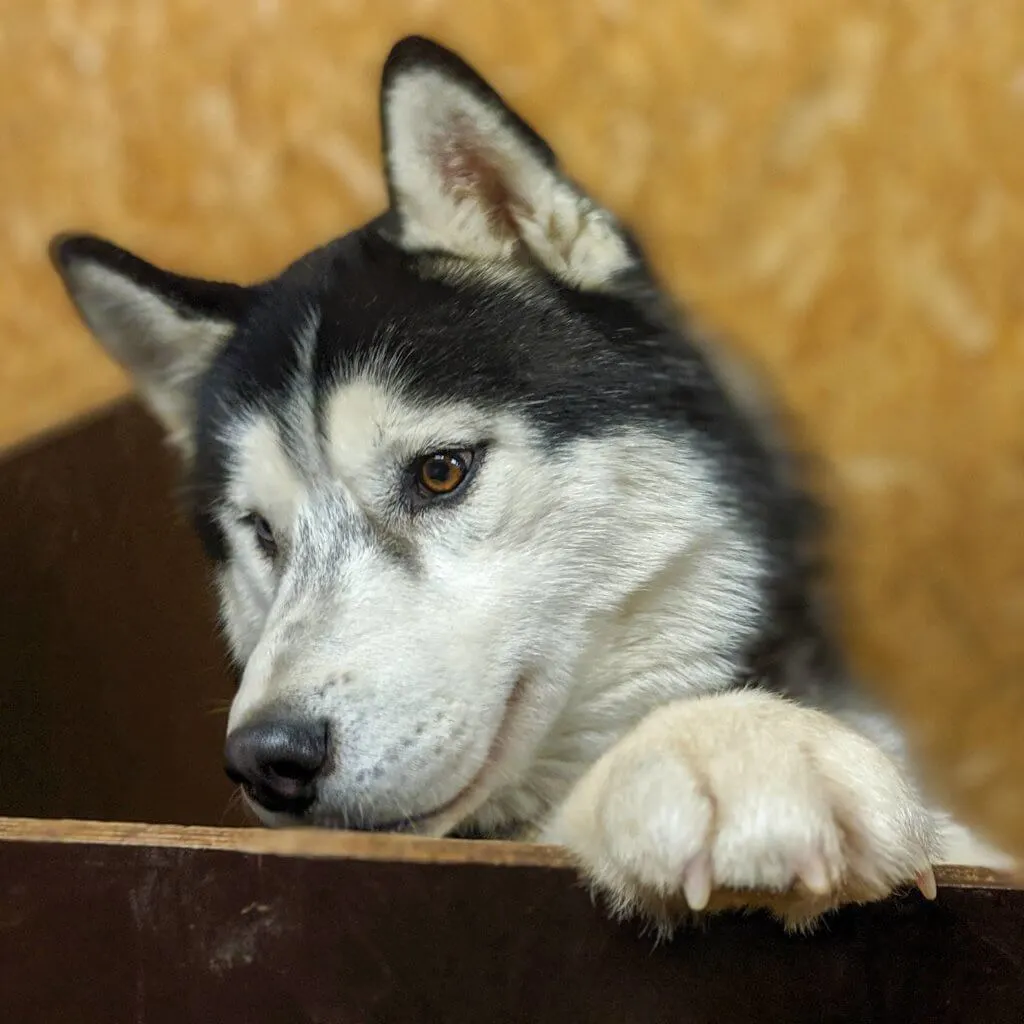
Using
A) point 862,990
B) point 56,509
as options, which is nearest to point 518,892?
point 862,990

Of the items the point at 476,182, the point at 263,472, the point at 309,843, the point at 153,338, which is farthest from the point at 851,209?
the point at 309,843

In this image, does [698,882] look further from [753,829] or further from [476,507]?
[476,507]

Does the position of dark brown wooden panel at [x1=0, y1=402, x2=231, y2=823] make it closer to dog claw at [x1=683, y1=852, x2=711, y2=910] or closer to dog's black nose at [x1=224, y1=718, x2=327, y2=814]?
dog's black nose at [x1=224, y1=718, x2=327, y2=814]

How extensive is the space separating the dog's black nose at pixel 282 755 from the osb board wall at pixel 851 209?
70 cm

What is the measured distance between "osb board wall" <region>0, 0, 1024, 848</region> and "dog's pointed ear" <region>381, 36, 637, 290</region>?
0.44ft

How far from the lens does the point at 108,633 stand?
132 centimetres

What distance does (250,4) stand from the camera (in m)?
1.33

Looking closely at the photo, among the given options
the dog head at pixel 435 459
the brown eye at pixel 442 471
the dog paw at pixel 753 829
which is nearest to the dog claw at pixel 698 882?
the dog paw at pixel 753 829

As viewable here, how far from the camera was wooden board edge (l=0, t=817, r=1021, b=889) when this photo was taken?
56cm

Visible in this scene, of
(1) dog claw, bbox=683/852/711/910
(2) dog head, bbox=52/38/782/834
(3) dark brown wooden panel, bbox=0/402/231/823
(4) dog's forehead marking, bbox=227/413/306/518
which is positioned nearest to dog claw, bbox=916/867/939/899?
(1) dog claw, bbox=683/852/711/910

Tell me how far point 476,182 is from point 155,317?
1.41ft

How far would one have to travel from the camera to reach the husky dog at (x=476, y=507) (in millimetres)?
790

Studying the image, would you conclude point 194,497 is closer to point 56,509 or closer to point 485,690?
point 56,509

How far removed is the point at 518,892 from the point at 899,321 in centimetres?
90
